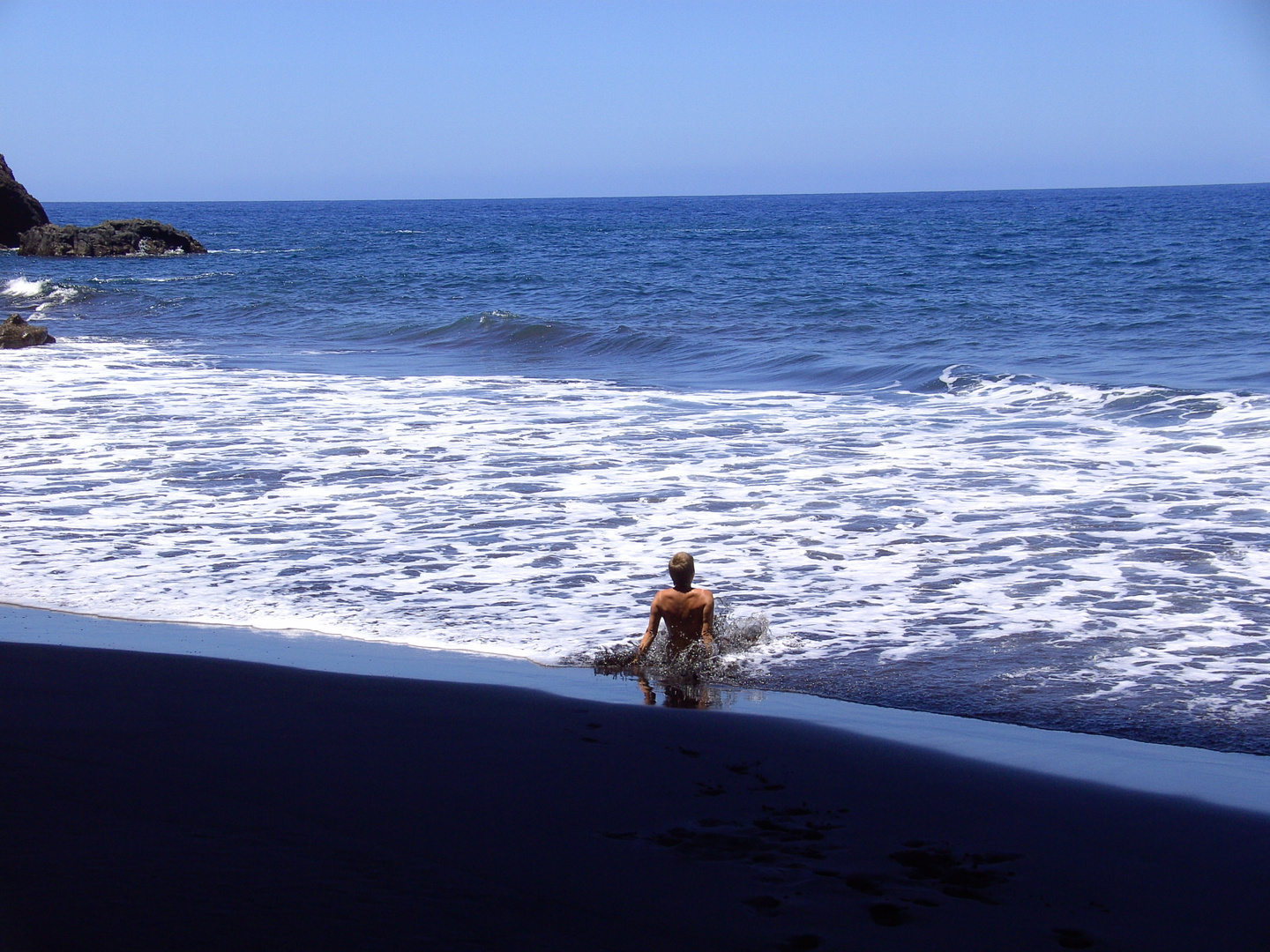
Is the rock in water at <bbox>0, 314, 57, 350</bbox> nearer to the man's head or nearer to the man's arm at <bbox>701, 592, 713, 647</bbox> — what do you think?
the man's head

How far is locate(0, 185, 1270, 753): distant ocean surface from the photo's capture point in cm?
625

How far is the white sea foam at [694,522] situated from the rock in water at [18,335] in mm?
8645

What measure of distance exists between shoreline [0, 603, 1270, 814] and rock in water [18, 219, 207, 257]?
52.3 m

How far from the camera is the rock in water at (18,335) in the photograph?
21.5 meters

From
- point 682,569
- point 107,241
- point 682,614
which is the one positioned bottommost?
point 682,614

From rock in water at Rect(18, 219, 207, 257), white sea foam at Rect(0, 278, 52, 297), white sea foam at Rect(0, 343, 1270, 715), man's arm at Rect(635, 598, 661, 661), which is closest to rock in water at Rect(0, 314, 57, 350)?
white sea foam at Rect(0, 343, 1270, 715)

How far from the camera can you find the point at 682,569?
595 cm

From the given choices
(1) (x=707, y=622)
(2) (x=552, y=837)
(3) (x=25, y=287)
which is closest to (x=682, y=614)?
(1) (x=707, y=622)

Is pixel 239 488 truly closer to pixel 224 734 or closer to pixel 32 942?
pixel 224 734

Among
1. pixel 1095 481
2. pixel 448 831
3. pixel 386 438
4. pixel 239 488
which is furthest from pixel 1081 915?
pixel 386 438

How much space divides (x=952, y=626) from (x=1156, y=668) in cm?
114

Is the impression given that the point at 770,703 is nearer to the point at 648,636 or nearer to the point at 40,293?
the point at 648,636

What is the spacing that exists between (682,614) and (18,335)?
20.5 metres

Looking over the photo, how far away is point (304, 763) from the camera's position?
4465mm
